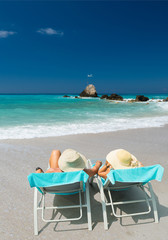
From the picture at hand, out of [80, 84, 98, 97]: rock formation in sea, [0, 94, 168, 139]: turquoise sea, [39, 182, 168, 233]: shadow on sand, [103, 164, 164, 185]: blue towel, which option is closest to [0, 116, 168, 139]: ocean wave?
[0, 94, 168, 139]: turquoise sea

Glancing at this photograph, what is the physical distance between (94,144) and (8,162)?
3.05 metres

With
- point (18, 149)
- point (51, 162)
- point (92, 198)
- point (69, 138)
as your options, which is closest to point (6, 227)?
point (51, 162)

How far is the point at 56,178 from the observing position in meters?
2.34

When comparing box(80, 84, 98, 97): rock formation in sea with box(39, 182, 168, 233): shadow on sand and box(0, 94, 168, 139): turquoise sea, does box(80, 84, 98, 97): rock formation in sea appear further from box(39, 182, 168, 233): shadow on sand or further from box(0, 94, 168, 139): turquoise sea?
box(39, 182, 168, 233): shadow on sand

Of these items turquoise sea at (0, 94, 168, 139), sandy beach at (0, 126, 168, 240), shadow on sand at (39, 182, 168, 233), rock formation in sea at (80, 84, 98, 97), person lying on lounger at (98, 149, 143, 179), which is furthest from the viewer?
rock formation in sea at (80, 84, 98, 97)

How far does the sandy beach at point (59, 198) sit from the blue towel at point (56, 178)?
77cm

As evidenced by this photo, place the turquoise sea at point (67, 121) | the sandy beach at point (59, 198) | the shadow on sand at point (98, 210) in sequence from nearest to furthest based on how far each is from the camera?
the sandy beach at point (59, 198)
the shadow on sand at point (98, 210)
the turquoise sea at point (67, 121)

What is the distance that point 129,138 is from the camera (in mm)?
7449

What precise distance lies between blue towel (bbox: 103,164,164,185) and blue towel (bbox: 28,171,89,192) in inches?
15.9

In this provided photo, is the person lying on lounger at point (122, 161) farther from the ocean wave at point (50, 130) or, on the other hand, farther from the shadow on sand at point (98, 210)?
the ocean wave at point (50, 130)

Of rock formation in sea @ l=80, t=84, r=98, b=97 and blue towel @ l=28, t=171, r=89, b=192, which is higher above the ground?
rock formation in sea @ l=80, t=84, r=98, b=97

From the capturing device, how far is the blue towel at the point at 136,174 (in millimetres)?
2389

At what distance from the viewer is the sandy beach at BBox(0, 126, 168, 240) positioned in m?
2.45

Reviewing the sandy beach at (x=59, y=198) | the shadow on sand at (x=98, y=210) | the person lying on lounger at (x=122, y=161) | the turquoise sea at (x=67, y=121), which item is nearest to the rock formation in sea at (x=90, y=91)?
the turquoise sea at (x=67, y=121)
